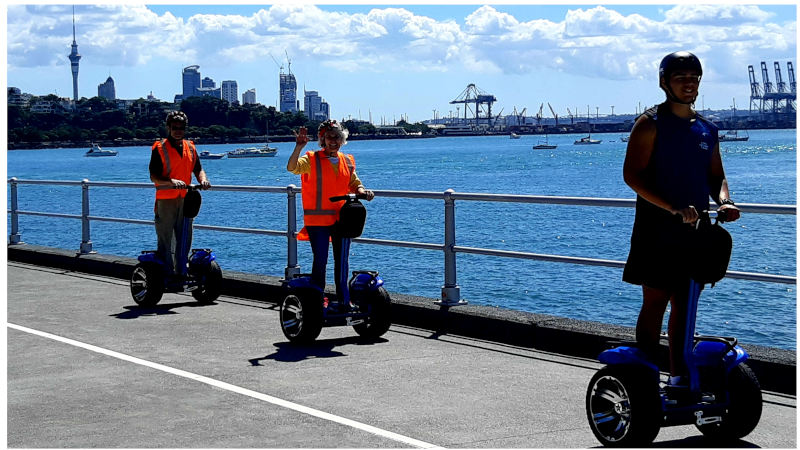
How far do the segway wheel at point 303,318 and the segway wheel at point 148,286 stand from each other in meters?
2.65

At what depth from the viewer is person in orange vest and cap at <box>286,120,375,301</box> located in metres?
9.67

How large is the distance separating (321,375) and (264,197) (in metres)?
83.5

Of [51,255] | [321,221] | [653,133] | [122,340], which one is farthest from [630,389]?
[51,255]

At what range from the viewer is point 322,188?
967cm

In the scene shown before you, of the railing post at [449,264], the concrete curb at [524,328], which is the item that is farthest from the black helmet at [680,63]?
the railing post at [449,264]

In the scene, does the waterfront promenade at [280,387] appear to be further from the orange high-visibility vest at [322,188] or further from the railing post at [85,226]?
the railing post at [85,226]

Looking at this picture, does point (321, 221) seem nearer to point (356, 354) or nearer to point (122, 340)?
point (356, 354)

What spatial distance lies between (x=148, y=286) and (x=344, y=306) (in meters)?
2.90

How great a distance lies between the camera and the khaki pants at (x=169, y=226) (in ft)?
40.2

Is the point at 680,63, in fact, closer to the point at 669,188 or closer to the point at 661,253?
the point at 669,188

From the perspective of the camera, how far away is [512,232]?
56125 mm

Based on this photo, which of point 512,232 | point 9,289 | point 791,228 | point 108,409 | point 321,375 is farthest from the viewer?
point 512,232

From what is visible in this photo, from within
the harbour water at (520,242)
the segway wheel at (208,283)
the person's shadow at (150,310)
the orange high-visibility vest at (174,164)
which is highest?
the orange high-visibility vest at (174,164)

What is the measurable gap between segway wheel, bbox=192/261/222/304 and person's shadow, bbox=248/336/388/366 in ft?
8.38
